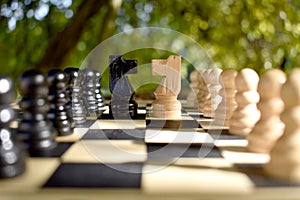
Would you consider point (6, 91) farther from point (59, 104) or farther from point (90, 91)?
point (90, 91)

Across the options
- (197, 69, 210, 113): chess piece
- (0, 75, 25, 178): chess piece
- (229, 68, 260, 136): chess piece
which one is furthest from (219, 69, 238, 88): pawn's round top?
(0, 75, 25, 178): chess piece

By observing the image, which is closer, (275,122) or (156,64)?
(275,122)

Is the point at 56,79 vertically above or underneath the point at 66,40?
underneath

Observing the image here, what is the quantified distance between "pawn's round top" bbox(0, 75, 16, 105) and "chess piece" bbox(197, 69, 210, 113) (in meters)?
1.02

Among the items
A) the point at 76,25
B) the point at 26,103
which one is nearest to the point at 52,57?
the point at 76,25

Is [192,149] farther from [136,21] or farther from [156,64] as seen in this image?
[136,21]

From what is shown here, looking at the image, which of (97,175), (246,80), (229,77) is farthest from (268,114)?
(97,175)

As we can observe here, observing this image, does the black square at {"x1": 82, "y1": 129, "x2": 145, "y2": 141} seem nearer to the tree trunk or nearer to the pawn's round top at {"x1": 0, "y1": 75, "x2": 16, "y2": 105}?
the pawn's round top at {"x1": 0, "y1": 75, "x2": 16, "y2": 105}

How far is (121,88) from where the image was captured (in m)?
1.56

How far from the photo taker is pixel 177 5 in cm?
372

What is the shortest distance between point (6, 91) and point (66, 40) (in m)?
2.43

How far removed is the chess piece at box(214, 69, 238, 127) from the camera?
4.47ft

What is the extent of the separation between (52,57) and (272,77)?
2488 mm

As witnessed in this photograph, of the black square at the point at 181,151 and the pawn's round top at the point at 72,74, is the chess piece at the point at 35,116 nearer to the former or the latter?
the black square at the point at 181,151
